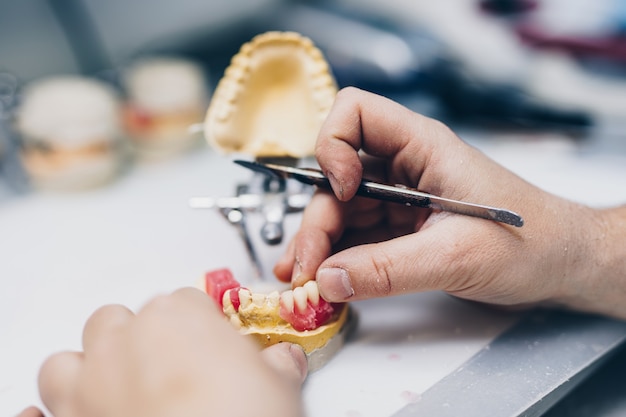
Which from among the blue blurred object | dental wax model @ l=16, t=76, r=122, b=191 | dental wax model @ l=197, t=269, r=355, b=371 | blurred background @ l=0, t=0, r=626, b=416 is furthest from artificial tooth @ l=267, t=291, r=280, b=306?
the blue blurred object

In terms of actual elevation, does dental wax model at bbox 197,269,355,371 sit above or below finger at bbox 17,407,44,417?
above

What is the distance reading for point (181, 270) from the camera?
29.1 inches

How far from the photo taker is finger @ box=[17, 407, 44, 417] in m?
0.51

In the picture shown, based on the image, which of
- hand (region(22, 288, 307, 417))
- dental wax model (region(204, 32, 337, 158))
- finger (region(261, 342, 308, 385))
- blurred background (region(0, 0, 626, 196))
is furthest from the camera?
blurred background (region(0, 0, 626, 196))

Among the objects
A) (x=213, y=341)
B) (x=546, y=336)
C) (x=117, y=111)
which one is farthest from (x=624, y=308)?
(x=117, y=111)

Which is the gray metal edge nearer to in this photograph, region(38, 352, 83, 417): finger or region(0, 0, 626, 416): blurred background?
region(0, 0, 626, 416): blurred background

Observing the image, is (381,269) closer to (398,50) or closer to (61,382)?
(61,382)

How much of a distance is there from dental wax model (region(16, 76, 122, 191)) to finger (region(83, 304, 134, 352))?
49 cm

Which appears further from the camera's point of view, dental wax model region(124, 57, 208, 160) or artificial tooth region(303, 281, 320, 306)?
dental wax model region(124, 57, 208, 160)

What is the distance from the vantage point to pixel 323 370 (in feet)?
1.85

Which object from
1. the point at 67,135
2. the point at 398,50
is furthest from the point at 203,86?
the point at 398,50

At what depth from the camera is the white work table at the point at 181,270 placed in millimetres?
561

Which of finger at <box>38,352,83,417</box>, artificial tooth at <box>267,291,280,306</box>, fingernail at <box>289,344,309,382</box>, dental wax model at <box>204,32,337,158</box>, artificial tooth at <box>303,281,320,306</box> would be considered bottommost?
fingernail at <box>289,344,309,382</box>

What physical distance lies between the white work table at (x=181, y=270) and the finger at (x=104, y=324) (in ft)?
0.44
